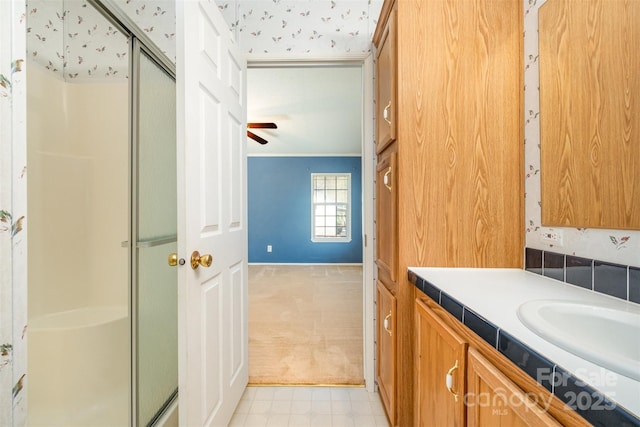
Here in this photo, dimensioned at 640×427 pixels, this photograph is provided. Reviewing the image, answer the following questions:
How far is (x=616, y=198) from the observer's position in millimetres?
852

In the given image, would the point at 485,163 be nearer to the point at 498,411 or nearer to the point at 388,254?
the point at 388,254

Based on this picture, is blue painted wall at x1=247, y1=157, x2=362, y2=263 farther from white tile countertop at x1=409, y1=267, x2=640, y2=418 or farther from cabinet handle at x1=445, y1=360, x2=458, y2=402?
cabinet handle at x1=445, y1=360, x2=458, y2=402

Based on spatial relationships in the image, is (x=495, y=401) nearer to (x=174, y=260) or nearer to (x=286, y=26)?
(x=174, y=260)

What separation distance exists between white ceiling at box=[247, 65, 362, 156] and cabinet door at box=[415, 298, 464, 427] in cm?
176

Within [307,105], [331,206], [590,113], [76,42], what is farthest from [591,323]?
[331,206]

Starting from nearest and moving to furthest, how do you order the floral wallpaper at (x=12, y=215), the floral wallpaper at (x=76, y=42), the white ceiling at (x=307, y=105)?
the floral wallpaper at (x=12, y=215) < the floral wallpaper at (x=76, y=42) < the white ceiling at (x=307, y=105)

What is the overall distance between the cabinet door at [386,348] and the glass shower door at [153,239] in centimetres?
116

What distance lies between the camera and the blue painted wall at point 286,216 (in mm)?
6195

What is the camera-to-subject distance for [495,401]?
1.99ft

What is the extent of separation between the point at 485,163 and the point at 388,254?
23.4 inches

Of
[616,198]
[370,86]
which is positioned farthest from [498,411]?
[370,86]

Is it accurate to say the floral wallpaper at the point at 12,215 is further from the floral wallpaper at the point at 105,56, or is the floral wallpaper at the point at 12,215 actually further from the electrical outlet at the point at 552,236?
the electrical outlet at the point at 552,236

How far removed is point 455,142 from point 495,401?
3.11ft

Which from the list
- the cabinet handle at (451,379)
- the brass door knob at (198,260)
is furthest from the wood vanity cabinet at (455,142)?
the brass door knob at (198,260)
